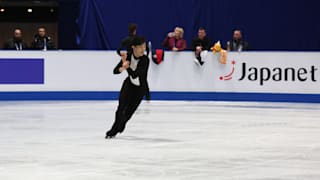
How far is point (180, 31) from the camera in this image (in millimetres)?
19344

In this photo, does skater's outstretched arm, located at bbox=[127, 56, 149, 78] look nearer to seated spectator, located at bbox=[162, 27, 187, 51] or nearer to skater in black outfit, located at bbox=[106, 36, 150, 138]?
skater in black outfit, located at bbox=[106, 36, 150, 138]

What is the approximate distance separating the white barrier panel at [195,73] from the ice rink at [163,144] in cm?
263

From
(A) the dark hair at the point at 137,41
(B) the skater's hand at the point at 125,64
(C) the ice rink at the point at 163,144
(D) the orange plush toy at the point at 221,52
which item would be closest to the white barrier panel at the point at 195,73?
(D) the orange plush toy at the point at 221,52

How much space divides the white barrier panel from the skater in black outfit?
820 centimetres

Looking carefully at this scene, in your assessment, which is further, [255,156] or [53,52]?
[53,52]

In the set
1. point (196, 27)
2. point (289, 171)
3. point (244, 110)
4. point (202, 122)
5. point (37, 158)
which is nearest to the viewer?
point (289, 171)

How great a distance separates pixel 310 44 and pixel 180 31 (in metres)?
4.67

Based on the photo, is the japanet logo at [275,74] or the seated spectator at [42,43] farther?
the seated spectator at [42,43]

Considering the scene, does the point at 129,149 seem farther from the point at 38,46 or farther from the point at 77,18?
the point at 77,18

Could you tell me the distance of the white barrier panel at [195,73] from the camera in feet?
60.1

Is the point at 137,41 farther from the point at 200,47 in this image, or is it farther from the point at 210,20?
the point at 210,20

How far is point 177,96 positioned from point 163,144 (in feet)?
30.3

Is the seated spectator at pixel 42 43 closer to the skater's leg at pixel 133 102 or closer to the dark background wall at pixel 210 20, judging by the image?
the dark background wall at pixel 210 20

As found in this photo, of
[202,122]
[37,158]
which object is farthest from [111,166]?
[202,122]
